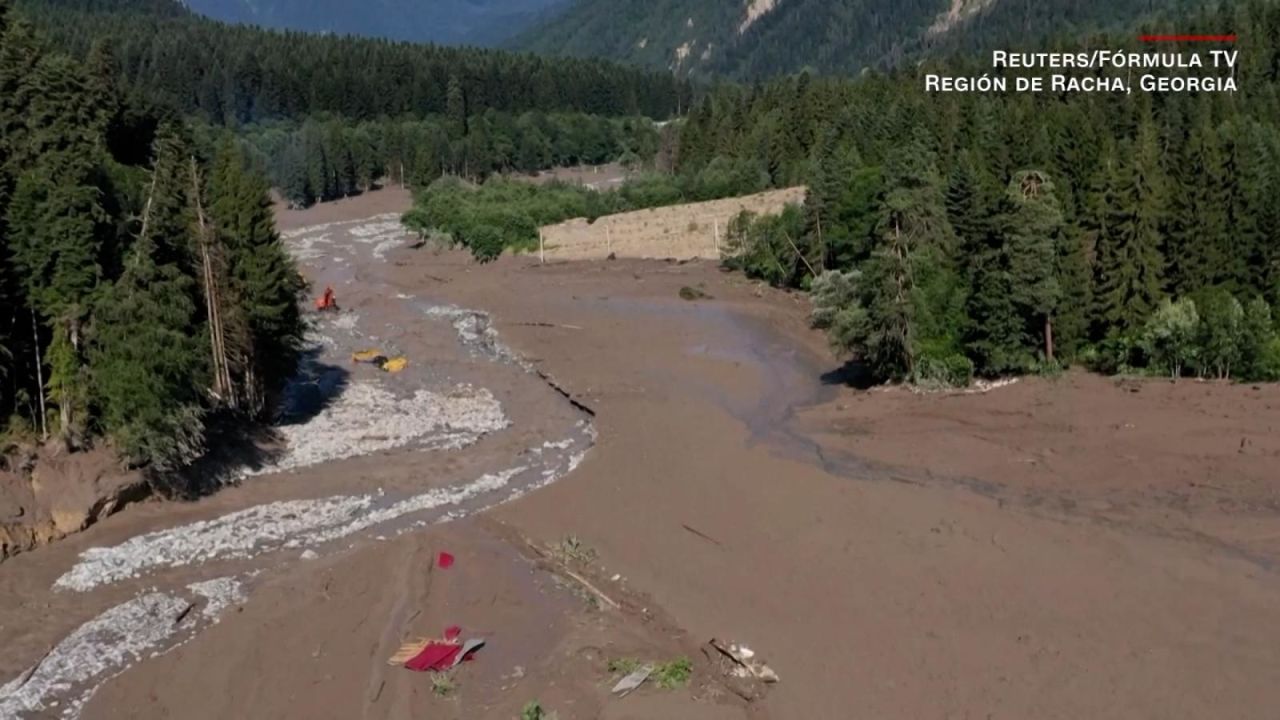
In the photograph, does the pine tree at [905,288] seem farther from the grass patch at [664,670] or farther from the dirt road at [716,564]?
the grass patch at [664,670]

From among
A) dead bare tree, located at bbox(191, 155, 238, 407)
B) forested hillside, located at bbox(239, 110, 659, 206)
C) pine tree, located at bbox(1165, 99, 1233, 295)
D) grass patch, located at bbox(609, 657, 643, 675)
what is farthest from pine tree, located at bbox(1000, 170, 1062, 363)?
forested hillside, located at bbox(239, 110, 659, 206)

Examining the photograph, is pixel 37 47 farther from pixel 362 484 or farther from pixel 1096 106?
pixel 1096 106

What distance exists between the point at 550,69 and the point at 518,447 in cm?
13918

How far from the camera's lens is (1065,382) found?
124ft

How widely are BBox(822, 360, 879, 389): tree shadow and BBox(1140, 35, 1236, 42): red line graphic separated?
180 ft

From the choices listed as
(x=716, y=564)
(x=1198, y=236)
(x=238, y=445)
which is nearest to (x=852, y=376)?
(x=1198, y=236)

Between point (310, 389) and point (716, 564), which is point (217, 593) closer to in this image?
point (716, 564)

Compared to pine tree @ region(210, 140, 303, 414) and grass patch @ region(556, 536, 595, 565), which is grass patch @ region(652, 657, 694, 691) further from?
pine tree @ region(210, 140, 303, 414)

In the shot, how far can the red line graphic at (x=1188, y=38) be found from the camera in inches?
3329

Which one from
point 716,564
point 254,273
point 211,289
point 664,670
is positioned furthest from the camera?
point 254,273

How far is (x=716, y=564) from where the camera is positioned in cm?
2648

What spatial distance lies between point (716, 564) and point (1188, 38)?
77.8m

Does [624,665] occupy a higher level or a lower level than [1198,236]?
lower

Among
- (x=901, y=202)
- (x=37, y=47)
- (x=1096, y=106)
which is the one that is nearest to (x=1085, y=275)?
(x=901, y=202)
